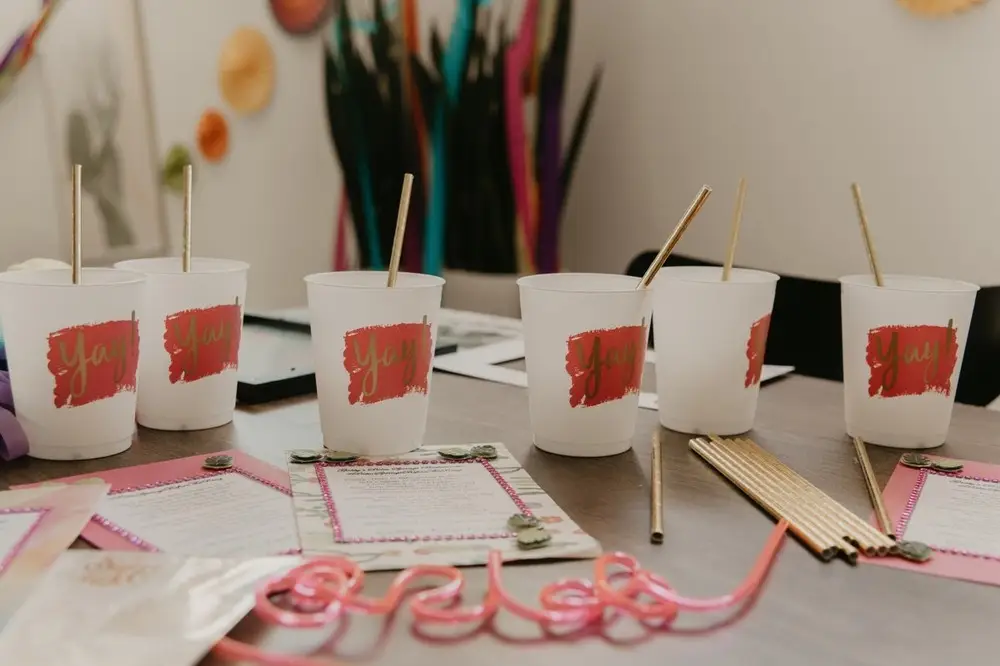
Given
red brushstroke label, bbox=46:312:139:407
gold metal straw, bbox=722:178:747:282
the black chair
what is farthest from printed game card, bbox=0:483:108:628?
the black chair

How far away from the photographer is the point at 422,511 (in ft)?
2.03

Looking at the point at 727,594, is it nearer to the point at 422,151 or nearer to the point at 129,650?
the point at 129,650

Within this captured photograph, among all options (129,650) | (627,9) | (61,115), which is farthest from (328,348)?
(627,9)

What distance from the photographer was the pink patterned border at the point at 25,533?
51 centimetres

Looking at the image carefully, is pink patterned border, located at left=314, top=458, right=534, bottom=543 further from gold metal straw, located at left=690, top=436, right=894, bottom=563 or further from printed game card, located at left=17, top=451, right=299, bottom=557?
gold metal straw, located at left=690, top=436, right=894, bottom=563

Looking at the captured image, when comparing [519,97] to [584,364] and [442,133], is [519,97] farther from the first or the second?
[584,364]

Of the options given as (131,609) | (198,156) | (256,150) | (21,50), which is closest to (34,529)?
(131,609)

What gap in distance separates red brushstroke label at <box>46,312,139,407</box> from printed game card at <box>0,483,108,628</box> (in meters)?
0.10

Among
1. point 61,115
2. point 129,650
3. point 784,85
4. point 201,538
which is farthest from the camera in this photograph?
point 784,85

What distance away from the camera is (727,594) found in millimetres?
508

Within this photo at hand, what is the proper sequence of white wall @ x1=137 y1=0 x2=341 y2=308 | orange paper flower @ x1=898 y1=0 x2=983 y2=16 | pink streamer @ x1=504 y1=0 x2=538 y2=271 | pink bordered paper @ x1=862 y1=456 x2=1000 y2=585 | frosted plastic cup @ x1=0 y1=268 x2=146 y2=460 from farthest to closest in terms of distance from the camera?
pink streamer @ x1=504 y1=0 x2=538 y2=271, white wall @ x1=137 y1=0 x2=341 y2=308, orange paper flower @ x1=898 y1=0 x2=983 y2=16, frosted plastic cup @ x1=0 y1=268 x2=146 y2=460, pink bordered paper @ x1=862 y1=456 x2=1000 y2=585

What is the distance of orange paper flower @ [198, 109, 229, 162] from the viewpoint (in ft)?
6.61

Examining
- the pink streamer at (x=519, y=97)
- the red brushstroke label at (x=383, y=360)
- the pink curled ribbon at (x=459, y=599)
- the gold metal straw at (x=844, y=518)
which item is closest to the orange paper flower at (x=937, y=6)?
the pink streamer at (x=519, y=97)

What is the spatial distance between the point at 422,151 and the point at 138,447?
5.43ft
